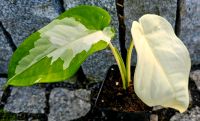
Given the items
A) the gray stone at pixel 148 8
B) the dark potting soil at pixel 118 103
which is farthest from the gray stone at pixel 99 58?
the dark potting soil at pixel 118 103

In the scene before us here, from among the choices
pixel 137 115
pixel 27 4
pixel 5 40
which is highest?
pixel 27 4

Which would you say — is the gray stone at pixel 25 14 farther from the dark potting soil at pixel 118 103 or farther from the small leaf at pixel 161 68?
the small leaf at pixel 161 68

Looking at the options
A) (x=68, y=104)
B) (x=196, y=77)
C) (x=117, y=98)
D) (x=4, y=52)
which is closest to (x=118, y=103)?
(x=117, y=98)

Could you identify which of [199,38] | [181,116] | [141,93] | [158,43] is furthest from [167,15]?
[141,93]

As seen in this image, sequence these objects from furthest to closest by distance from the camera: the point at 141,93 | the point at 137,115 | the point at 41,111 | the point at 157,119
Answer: the point at 41,111 < the point at 157,119 < the point at 137,115 < the point at 141,93

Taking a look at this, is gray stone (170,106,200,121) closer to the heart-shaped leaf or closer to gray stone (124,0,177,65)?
gray stone (124,0,177,65)

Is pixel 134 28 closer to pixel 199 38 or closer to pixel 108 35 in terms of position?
pixel 108 35

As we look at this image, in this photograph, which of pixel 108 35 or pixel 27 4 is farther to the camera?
pixel 27 4

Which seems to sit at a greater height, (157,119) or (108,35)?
(108,35)
